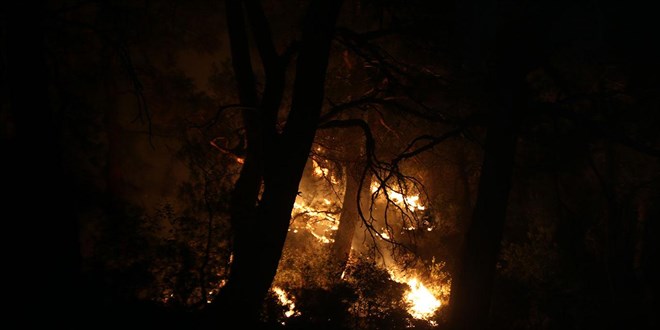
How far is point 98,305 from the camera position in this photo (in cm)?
604

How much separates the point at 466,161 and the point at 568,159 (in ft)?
11.2

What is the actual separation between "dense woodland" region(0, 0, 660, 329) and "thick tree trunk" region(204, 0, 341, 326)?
3 cm

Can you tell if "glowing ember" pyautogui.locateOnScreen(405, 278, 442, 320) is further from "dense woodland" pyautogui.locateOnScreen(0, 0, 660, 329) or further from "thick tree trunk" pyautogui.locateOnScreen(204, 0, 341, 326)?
"thick tree trunk" pyautogui.locateOnScreen(204, 0, 341, 326)

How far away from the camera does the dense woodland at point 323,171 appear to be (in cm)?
529

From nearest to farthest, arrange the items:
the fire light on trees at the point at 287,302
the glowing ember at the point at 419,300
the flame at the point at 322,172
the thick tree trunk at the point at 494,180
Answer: the thick tree trunk at the point at 494,180 < the fire light on trees at the point at 287,302 < the flame at the point at 322,172 < the glowing ember at the point at 419,300

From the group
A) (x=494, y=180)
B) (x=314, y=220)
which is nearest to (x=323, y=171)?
(x=494, y=180)

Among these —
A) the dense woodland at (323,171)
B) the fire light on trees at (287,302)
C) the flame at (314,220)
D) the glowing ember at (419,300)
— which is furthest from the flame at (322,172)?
the glowing ember at (419,300)

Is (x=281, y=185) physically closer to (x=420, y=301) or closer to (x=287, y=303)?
(x=287, y=303)

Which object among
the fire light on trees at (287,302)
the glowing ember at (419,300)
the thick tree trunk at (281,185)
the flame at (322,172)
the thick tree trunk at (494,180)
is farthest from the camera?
the glowing ember at (419,300)

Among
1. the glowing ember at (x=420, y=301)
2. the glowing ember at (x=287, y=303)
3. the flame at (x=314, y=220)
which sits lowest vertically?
the glowing ember at (x=287, y=303)

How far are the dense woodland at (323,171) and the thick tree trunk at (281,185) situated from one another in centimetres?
3

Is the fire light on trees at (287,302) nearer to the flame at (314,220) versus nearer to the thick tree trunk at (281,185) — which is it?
the thick tree trunk at (281,185)

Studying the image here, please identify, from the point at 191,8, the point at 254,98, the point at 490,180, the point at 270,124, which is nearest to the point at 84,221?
the point at 191,8

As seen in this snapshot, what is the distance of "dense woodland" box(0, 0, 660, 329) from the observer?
5.29 m
